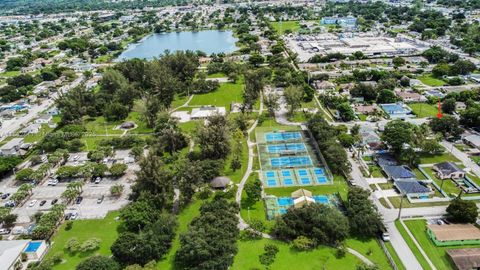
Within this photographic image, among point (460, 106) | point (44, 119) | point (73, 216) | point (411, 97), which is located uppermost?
point (460, 106)

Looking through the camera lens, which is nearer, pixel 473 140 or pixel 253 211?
pixel 253 211

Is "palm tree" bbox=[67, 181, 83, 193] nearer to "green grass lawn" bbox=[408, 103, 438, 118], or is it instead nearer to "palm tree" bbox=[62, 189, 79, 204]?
"palm tree" bbox=[62, 189, 79, 204]

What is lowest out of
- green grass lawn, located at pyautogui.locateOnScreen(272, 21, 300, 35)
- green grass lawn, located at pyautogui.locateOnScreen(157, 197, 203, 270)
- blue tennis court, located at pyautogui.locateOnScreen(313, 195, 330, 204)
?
green grass lawn, located at pyautogui.locateOnScreen(157, 197, 203, 270)

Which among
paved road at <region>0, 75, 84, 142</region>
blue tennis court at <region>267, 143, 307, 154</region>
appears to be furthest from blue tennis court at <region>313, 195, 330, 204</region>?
paved road at <region>0, 75, 84, 142</region>

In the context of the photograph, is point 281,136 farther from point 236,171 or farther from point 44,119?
point 44,119

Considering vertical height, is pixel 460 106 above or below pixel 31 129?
above

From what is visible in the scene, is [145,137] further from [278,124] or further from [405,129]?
[405,129]

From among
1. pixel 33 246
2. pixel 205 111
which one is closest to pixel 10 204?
pixel 33 246

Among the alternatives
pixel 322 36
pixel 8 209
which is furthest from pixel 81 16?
pixel 8 209
